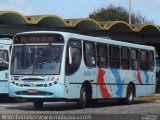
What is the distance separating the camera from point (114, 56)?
23.8 meters

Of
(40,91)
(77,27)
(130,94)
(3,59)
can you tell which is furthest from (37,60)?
(77,27)

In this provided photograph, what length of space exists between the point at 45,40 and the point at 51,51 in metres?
0.51

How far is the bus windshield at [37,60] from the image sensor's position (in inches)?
786

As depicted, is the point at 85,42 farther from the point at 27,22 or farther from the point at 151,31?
the point at 151,31

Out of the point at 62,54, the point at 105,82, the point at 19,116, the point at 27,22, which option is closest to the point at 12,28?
the point at 27,22

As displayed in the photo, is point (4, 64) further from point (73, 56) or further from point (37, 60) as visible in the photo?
point (73, 56)

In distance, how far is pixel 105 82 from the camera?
75.6ft

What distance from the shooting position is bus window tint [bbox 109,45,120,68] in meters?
23.6

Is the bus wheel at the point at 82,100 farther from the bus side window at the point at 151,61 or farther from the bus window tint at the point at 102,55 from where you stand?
the bus side window at the point at 151,61

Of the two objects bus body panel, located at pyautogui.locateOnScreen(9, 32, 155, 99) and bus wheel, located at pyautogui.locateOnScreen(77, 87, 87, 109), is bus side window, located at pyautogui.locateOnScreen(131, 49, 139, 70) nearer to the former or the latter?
bus body panel, located at pyautogui.locateOnScreen(9, 32, 155, 99)

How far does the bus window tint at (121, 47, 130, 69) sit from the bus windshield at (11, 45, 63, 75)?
523 centimetres

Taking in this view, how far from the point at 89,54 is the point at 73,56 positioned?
1.28 meters

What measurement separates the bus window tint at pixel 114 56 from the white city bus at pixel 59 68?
11 cm

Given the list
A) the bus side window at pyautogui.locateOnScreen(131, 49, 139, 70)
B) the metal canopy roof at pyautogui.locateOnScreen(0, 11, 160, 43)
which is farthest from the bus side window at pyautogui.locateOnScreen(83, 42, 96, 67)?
the metal canopy roof at pyautogui.locateOnScreen(0, 11, 160, 43)
